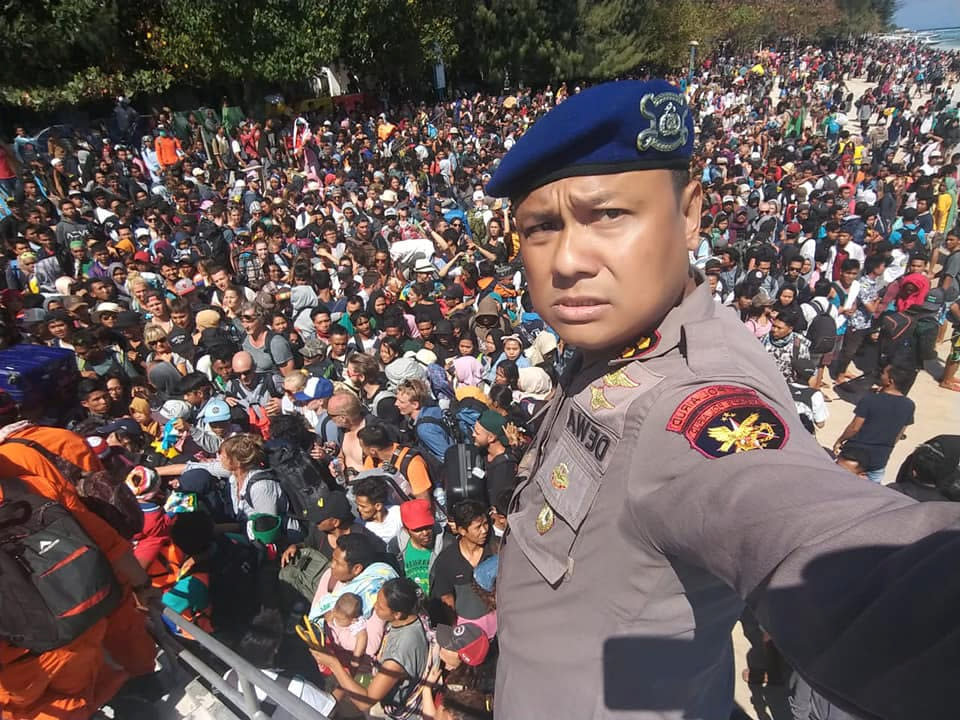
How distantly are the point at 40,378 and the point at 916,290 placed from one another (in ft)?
26.0

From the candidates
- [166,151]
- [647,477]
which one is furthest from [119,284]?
[166,151]

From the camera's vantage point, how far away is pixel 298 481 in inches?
140

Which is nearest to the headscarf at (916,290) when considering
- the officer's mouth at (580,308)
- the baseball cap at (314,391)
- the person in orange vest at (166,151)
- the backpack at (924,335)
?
the backpack at (924,335)

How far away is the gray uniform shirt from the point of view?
519 millimetres

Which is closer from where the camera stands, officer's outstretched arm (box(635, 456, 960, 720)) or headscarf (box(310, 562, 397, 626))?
officer's outstretched arm (box(635, 456, 960, 720))

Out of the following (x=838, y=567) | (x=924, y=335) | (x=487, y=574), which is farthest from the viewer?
(x=924, y=335)

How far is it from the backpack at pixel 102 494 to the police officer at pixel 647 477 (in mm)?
2080

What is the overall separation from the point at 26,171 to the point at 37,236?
597 cm

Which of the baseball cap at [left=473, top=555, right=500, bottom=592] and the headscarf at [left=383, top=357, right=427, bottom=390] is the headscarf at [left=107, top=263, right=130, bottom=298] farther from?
the baseball cap at [left=473, top=555, right=500, bottom=592]

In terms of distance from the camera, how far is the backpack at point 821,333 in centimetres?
536

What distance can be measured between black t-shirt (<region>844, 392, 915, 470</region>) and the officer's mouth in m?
3.62

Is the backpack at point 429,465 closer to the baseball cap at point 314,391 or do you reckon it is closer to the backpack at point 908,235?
the baseball cap at point 314,391

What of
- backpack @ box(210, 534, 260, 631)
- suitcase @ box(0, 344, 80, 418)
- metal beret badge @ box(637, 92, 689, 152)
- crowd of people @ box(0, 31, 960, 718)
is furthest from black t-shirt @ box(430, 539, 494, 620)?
suitcase @ box(0, 344, 80, 418)

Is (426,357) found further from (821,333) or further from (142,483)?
(821,333)
